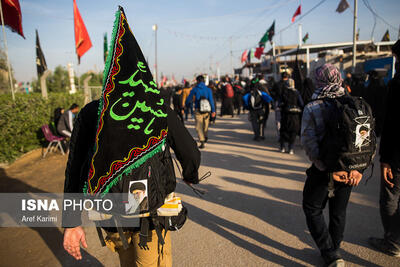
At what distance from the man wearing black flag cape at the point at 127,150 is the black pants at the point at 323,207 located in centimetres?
137

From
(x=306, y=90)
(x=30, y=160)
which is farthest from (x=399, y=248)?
(x=30, y=160)

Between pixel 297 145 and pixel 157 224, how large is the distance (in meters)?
7.10

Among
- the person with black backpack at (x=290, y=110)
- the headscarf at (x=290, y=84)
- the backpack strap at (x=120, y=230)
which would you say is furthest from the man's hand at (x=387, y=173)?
the headscarf at (x=290, y=84)

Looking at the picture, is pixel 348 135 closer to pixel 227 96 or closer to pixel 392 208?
pixel 392 208

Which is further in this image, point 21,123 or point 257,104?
point 257,104

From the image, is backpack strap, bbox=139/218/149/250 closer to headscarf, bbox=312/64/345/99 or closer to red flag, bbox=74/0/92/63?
headscarf, bbox=312/64/345/99

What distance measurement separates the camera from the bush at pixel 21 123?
6.77 metres

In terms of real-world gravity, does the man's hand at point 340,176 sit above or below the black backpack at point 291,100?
Answer: below

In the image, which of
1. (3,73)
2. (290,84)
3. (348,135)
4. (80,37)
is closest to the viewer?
(348,135)

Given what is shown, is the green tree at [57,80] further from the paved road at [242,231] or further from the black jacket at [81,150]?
the black jacket at [81,150]

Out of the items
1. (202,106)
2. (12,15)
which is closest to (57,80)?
(12,15)

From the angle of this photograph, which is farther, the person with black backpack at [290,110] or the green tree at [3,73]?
the green tree at [3,73]

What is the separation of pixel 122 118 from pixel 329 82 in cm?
188

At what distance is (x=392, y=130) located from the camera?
8.43 ft
